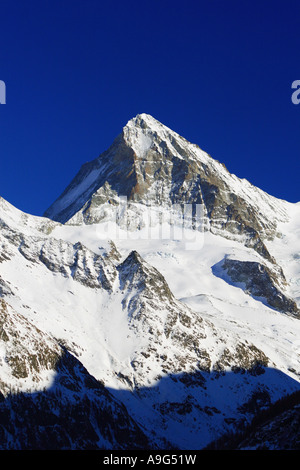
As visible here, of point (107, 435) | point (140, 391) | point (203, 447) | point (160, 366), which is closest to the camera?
point (107, 435)

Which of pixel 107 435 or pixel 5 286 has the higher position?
pixel 5 286

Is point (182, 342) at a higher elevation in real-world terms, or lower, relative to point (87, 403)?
higher

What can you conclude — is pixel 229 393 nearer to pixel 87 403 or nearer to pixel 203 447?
pixel 203 447

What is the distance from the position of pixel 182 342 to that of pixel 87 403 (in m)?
56.8

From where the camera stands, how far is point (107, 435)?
472 ft

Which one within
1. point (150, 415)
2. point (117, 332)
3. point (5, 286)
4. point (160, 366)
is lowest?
point (150, 415)

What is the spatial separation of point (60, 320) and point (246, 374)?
196ft

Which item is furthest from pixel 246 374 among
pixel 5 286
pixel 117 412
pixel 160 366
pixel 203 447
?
pixel 5 286

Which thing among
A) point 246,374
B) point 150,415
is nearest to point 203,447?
point 150,415

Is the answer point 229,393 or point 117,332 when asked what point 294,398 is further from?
point 117,332

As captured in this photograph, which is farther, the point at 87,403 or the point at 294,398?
the point at 294,398
